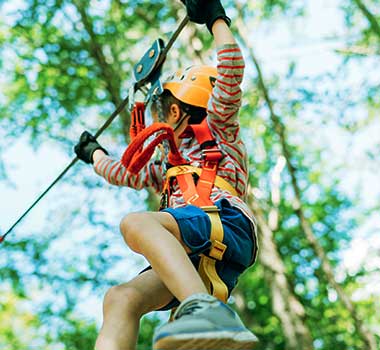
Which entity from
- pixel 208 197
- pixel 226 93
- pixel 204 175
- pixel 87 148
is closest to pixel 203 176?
pixel 204 175

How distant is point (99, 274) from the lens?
995 cm

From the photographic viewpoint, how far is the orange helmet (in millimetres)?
2936

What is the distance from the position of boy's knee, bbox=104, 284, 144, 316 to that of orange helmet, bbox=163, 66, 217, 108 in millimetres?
931

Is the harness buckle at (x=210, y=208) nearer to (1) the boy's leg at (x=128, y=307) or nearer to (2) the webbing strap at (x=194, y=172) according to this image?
(2) the webbing strap at (x=194, y=172)

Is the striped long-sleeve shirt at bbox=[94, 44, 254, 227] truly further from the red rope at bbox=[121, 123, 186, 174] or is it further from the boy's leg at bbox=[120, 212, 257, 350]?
the boy's leg at bbox=[120, 212, 257, 350]

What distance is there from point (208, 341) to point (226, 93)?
3.92 ft

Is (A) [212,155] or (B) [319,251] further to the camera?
(B) [319,251]

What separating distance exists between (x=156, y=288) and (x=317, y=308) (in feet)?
29.8

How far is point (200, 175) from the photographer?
263 cm

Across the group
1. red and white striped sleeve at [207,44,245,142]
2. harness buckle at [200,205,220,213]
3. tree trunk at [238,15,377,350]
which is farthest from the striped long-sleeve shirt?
tree trunk at [238,15,377,350]

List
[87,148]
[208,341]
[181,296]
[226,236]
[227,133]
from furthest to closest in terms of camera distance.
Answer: [87,148]
[227,133]
[226,236]
[181,296]
[208,341]

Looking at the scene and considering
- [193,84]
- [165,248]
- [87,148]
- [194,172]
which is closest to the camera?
[165,248]

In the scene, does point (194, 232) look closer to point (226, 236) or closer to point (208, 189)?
point (226, 236)

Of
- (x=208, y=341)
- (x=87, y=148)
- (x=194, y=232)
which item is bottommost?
(x=208, y=341)
